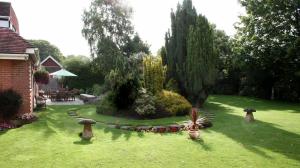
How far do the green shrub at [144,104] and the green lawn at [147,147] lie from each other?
2656 millimetres

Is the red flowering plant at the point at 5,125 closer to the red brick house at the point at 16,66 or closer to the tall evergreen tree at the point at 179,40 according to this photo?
the red brick house at the point at 16,66

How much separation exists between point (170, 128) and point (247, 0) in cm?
2182

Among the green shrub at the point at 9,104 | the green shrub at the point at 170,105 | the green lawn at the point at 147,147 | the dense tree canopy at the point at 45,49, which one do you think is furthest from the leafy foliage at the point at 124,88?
the dense tree canopy at the point at 45,49

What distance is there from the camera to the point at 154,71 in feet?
54.4

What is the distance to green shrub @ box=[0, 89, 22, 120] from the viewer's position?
12734mm

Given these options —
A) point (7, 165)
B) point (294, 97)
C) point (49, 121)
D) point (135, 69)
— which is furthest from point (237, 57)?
point (7, 165)

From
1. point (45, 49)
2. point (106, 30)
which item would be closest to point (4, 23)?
point (106, 30)

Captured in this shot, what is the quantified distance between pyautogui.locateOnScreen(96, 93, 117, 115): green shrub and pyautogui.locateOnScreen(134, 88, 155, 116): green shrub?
132 centimetres

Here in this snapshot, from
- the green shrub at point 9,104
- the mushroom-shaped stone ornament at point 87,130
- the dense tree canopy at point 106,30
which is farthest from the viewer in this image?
the dense tree canopy at point 106,30

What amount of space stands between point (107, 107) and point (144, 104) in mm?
2174

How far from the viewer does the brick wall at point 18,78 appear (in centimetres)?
1348

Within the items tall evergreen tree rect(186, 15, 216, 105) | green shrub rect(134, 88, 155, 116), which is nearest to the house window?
tall evergreen tree rect(186, 15, 216, 105)

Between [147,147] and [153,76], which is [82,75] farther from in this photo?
[147,147]

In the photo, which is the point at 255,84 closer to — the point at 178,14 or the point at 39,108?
the point at 178,14
